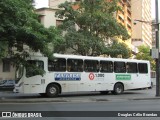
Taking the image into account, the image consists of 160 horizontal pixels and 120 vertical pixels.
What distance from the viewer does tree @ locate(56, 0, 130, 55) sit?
3775cm

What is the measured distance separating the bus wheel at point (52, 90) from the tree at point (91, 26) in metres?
10.2

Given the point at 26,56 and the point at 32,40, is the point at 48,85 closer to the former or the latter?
the point at 26,56

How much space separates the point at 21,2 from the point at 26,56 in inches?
175

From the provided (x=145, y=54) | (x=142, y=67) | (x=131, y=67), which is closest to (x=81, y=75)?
(x=131, y=67)

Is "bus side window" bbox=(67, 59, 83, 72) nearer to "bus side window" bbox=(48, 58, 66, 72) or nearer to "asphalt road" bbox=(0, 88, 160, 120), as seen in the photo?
"bus side window" bbox=(48, 58, 66, 72)

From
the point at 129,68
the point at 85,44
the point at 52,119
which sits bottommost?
the point at 52,119

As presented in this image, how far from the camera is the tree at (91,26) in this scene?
37750mm

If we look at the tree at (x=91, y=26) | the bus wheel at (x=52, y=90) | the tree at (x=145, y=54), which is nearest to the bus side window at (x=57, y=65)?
the bus wheel at (x=52, y=90)

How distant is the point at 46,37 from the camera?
24203 millimetres

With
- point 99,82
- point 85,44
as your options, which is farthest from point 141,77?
point 85,44

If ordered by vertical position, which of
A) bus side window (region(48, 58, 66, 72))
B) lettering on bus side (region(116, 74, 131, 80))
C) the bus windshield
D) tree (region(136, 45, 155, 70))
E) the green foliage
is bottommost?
lettering on bus side (region(116, 74, 131, 80))

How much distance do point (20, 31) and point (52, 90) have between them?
639 centimetres

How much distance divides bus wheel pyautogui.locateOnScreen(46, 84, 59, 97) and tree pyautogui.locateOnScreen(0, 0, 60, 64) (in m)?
3.03

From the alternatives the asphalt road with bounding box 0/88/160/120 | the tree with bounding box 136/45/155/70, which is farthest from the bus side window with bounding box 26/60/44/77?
the tree with bounding box 136/45/155/70
